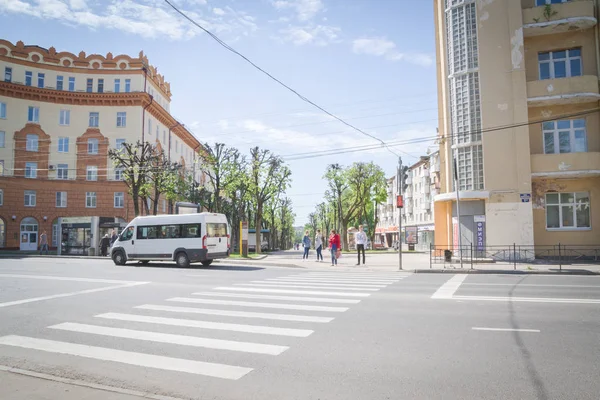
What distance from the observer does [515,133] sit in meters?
22.0

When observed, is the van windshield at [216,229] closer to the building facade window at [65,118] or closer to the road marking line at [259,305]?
the road marking line at [259,305]

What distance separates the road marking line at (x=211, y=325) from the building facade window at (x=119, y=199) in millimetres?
40871

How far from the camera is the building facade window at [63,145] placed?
46031mm

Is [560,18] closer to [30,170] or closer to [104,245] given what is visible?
[104,245]

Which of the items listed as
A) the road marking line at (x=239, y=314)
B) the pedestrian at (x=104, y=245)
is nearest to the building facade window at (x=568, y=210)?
the road marking line at (x=239, y=314)

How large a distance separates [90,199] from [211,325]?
145 ft

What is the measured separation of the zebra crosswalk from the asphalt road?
0.02m

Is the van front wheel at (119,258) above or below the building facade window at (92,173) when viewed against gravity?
below

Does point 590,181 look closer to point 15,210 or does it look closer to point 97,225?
point 97,225

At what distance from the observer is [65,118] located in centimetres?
4669

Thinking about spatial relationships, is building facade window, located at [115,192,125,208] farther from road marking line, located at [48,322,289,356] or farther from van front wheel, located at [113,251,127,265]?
road marking line, located at [48,322,289,356]

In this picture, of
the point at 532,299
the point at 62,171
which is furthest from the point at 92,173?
the point at 532,299

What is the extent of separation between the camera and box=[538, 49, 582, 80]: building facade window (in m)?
22.7

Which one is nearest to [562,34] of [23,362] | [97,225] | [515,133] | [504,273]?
[515,133]
